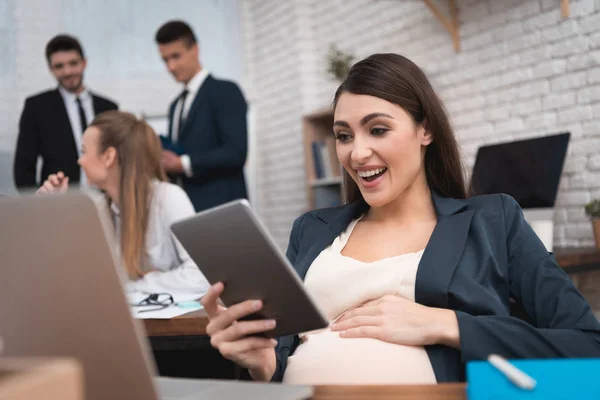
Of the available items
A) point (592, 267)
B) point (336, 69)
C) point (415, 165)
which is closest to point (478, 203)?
point (415, 165)

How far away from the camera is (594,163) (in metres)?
2.73

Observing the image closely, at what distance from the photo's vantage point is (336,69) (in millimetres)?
3822

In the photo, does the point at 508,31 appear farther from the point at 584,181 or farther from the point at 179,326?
the point at 179,326

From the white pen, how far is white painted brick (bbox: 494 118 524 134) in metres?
2.63

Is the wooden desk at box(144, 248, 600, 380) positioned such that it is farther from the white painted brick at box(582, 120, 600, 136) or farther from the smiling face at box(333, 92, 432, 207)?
the white painted brick at box(582, 120, 600, 136)

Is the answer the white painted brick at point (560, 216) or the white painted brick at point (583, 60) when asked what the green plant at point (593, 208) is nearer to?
the white painted brick at point (560, 216)

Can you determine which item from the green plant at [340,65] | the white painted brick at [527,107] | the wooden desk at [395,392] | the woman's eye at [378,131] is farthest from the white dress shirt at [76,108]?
the wooden desk at [395,392]

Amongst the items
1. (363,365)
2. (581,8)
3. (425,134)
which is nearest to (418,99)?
(425,134)

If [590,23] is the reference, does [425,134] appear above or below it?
below

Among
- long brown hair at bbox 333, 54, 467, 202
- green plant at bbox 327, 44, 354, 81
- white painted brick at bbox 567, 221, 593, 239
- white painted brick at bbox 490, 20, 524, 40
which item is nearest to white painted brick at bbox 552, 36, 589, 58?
white painted brick at bbox 490, 20, 524, 40

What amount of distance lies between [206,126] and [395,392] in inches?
103

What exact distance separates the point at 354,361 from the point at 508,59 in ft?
7.91

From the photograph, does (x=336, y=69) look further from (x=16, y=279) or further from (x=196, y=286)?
(x=16, y=279)

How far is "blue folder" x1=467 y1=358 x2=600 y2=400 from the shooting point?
59 cm
